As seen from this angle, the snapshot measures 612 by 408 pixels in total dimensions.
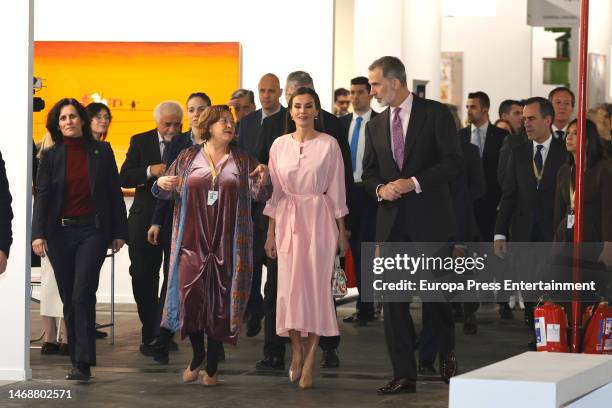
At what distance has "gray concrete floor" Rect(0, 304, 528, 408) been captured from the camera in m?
6.88

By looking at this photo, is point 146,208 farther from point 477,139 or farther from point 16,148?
point 477,139

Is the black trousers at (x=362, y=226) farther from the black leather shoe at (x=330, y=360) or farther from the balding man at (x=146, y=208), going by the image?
the black leather shoe at (x=330, y=360)

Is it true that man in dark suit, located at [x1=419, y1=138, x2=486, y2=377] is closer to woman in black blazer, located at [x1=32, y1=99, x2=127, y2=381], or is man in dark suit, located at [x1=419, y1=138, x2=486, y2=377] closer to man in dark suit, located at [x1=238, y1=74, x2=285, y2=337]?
man in dark suit, located at [x1=238, y1=74, x2=285, y2=337]

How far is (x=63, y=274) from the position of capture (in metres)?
7.63

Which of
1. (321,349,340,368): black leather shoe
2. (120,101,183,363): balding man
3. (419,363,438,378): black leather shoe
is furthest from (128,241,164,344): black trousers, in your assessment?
(419,363,438,378): black leather shoe

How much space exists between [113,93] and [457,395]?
27.3 ft

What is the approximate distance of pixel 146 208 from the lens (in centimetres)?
901

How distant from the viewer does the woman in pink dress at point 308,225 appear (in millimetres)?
Answer: 7457

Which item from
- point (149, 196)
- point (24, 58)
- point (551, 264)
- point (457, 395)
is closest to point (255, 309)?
point (149, 196)

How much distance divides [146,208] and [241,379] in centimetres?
178

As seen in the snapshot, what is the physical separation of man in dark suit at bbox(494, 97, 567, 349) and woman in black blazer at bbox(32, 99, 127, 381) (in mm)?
2846

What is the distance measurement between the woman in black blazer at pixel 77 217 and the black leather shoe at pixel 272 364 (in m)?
1.08

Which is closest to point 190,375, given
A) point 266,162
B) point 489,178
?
point 266,162

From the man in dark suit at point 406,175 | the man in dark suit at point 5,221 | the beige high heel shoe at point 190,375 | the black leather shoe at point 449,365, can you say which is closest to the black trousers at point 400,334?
the man in dark suit at point 406,175
